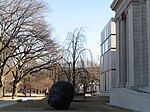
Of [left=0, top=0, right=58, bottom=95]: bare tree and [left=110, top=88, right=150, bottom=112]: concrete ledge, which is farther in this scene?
[left=0, top=0, right=58, bottom=95]: bare tree

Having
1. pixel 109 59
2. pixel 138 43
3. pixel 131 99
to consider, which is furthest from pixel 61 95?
pixel 109 59

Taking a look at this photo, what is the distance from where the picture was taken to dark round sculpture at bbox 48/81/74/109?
24.1 metres

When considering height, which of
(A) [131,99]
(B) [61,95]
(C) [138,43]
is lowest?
(A) [131,99]

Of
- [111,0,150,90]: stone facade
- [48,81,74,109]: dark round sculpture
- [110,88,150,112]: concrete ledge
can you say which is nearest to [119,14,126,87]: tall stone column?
[110,88,150,112]: concrete ledge

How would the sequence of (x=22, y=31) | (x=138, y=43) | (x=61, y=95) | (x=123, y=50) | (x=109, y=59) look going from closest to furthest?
1. (x=61, y=95)
2. (x=138, y=43)
3. (x=123, y=50)
4. (x=22, y=31)
5. (x=109, y=59)

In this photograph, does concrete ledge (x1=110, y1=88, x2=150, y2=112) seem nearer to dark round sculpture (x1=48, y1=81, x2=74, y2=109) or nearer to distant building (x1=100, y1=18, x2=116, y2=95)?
dark round sculpture (x1=48, y1=81, x2=74, y2=109)

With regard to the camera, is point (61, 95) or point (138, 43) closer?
point (61, 95)

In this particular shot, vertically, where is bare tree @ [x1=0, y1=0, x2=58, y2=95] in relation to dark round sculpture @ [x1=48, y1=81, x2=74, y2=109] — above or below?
above

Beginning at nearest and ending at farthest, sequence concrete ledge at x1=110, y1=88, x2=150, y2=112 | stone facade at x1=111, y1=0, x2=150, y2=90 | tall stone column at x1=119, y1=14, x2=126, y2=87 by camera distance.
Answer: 1. concrete ledge at x1=110, y1=88, x2=150, y2=112
2. stone facade at x1=111, y1=0, x2=150, y2=90
3. tall stone column at x1=119, y1=14, x2=126, y2=87

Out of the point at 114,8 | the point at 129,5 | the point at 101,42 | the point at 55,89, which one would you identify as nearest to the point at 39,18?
the point at 114,8

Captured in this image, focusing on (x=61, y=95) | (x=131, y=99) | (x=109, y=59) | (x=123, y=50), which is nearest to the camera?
(x=61, y=95)

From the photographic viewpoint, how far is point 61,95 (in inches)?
949

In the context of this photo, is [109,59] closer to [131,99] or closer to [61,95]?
[131,99]

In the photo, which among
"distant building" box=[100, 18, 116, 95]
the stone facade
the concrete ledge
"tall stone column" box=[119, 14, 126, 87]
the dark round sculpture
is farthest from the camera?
"distant building" box=[100, 18, 116, 95]
